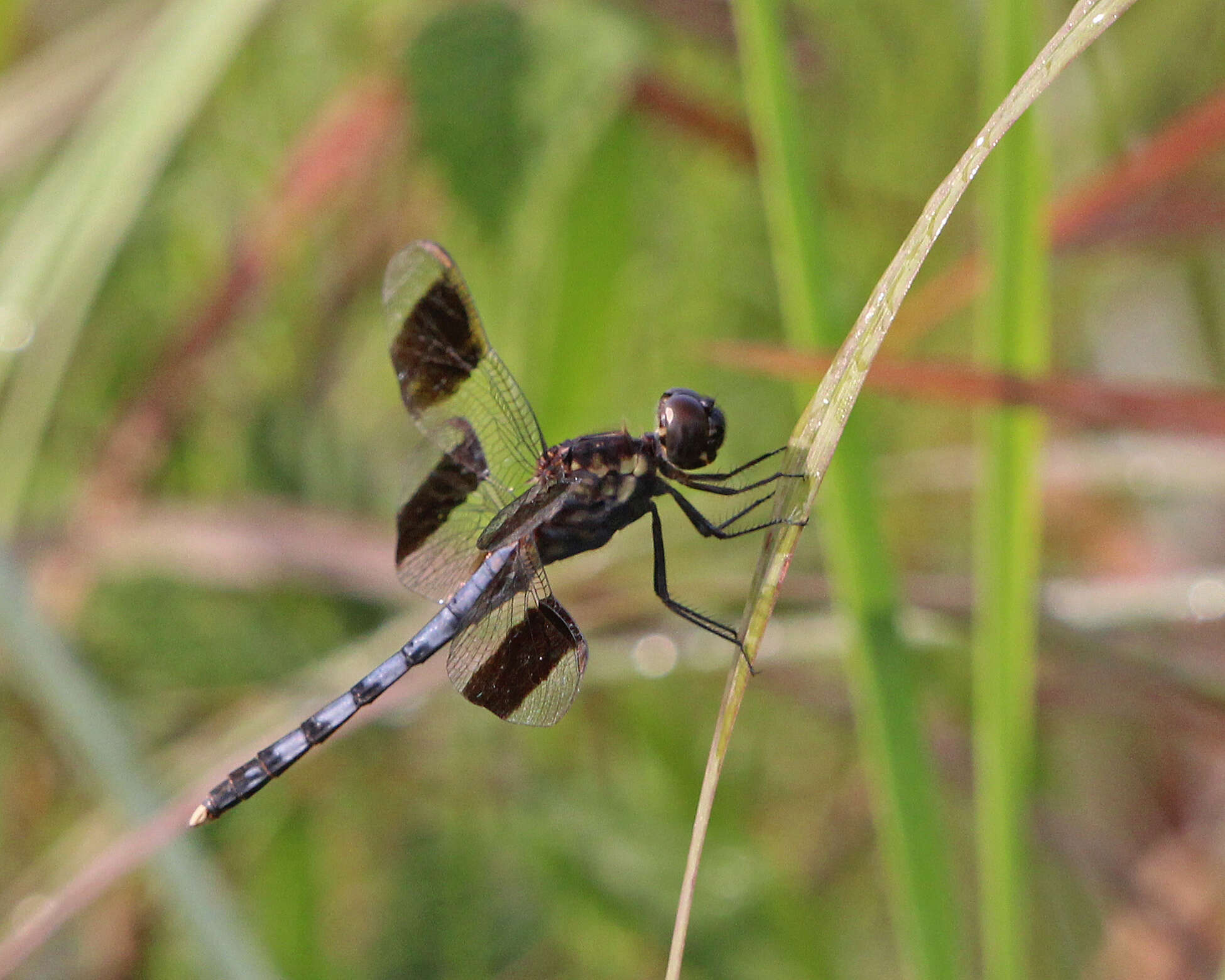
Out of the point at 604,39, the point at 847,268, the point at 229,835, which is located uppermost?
the point at 847,268

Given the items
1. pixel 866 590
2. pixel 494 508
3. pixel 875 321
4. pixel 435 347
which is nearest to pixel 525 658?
pixel 494 508

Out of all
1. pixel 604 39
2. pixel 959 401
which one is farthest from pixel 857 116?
pixel 959 401

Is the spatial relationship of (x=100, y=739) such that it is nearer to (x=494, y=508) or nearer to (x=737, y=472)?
(x=494, y=508)

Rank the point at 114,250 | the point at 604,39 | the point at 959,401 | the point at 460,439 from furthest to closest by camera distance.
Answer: the point at 114,250
the point at 604,39
the point at 460,439
the point at 959,401

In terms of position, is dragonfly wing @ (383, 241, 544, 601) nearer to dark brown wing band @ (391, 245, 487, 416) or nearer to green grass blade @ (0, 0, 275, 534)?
dark brown wing band @ (391, 245, 487, 416)

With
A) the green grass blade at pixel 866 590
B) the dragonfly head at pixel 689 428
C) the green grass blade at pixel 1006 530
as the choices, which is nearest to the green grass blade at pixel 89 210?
the dragonfly head at pixel 689 428

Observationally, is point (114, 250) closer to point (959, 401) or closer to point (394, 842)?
point (394, 842)
